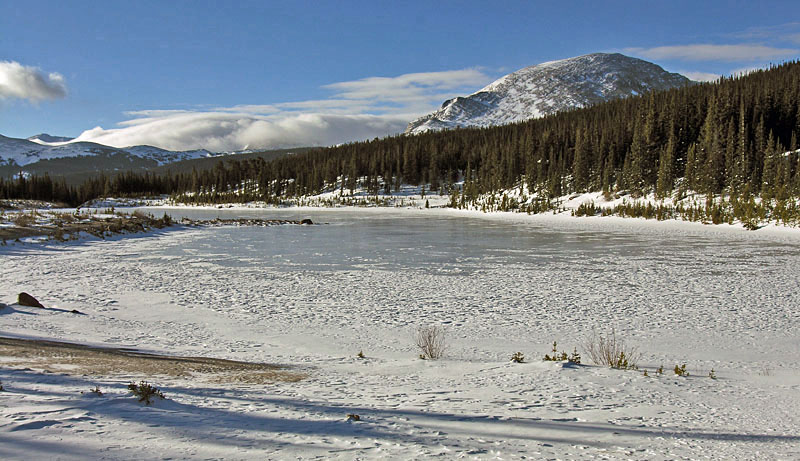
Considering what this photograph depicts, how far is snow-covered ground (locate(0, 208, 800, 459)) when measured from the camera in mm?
4441

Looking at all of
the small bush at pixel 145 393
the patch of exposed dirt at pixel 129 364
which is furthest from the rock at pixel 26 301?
the small bush at pixel 145 393

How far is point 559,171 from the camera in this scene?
8031 centimetres

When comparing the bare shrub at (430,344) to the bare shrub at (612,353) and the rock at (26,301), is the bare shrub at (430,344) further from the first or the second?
the rock at (26,301)

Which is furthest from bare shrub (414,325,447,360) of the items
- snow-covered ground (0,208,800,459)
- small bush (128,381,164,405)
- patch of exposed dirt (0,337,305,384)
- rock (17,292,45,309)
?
rock (17,292,45,309)

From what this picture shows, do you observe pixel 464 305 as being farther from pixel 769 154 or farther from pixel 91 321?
pixel 769 154

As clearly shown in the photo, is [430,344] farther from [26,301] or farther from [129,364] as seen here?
[26,301]

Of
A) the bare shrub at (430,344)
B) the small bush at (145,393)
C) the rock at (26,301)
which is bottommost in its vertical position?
the bare shrub at (430,344)

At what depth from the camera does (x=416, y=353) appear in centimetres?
836

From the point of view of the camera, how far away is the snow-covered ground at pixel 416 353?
4441 millimetres

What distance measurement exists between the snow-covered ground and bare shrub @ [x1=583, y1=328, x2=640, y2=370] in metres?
0.26

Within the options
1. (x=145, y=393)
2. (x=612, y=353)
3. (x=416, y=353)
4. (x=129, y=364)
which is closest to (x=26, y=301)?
(x=129, y=364)

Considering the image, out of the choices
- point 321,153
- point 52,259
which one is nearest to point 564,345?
point 52,259

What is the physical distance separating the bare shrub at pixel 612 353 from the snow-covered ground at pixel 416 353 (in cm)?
26

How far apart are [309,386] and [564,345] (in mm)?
4713
